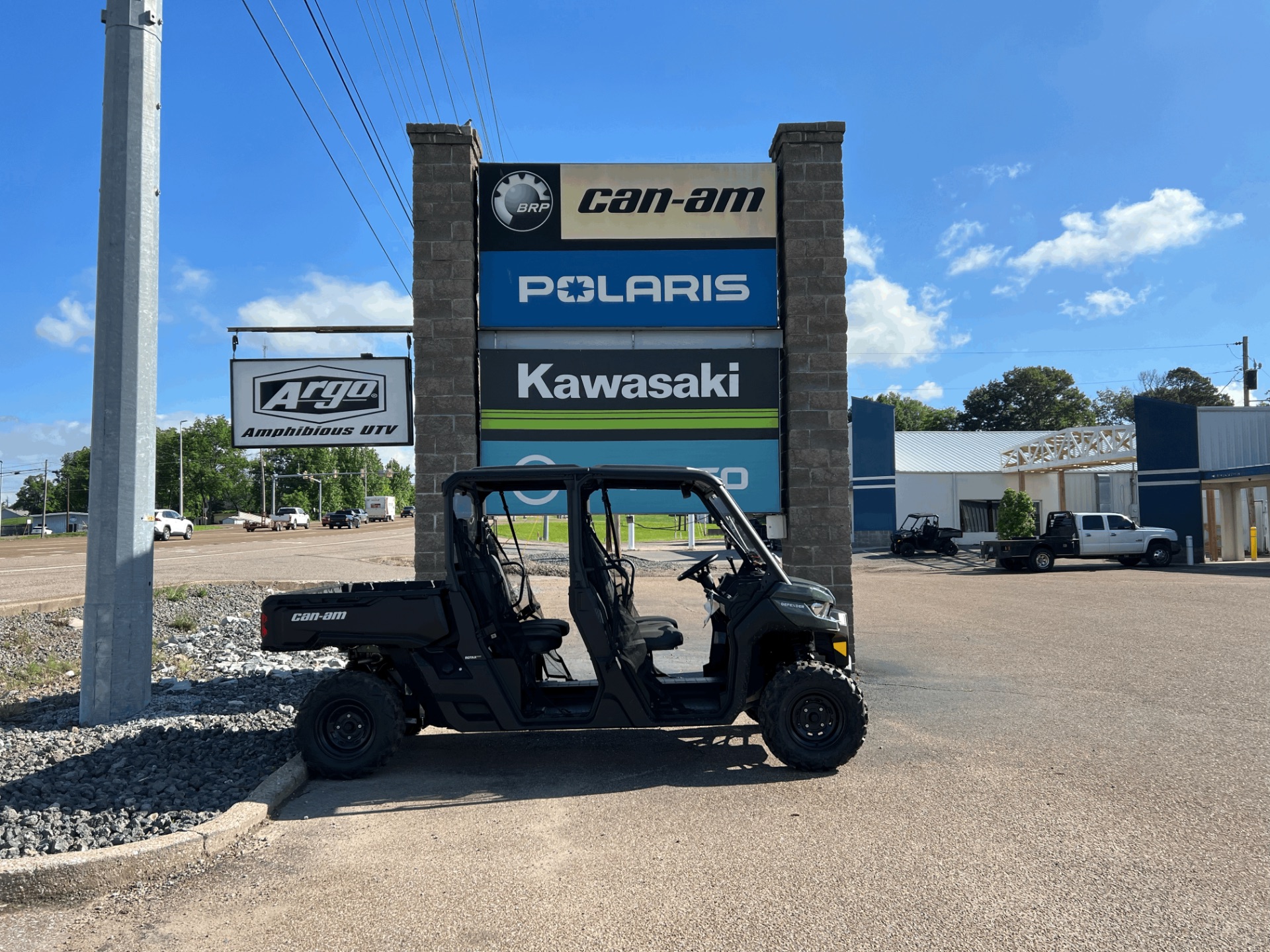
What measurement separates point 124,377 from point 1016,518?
26.2 meters

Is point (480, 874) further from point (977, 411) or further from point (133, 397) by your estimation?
Result: point (977, 411)

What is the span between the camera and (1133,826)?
473cm

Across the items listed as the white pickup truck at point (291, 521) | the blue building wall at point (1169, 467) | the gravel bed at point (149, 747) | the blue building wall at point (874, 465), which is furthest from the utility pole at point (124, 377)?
the white pickup truck at point (291, 521)

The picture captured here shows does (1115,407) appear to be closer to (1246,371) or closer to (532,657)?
(1246,371)

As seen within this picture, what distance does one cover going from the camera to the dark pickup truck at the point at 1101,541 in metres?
26.8

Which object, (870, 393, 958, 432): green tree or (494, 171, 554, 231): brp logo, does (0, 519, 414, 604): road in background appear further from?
(870, 393, 958, 432): green tree

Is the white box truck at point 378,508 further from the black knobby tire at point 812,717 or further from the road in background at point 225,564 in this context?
the black knobby tire at point 812,717

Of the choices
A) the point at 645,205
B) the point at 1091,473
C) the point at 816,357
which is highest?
the point at 645,205

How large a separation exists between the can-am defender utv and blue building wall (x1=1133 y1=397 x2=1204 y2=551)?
28.6 m

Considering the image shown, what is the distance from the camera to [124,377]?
709 centimetres

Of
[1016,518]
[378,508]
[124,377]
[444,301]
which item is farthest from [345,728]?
[378,508]

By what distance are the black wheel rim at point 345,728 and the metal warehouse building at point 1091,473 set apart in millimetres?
28613

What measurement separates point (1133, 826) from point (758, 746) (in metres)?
2.47

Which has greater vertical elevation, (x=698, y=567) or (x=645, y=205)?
(x=645, y=205)
